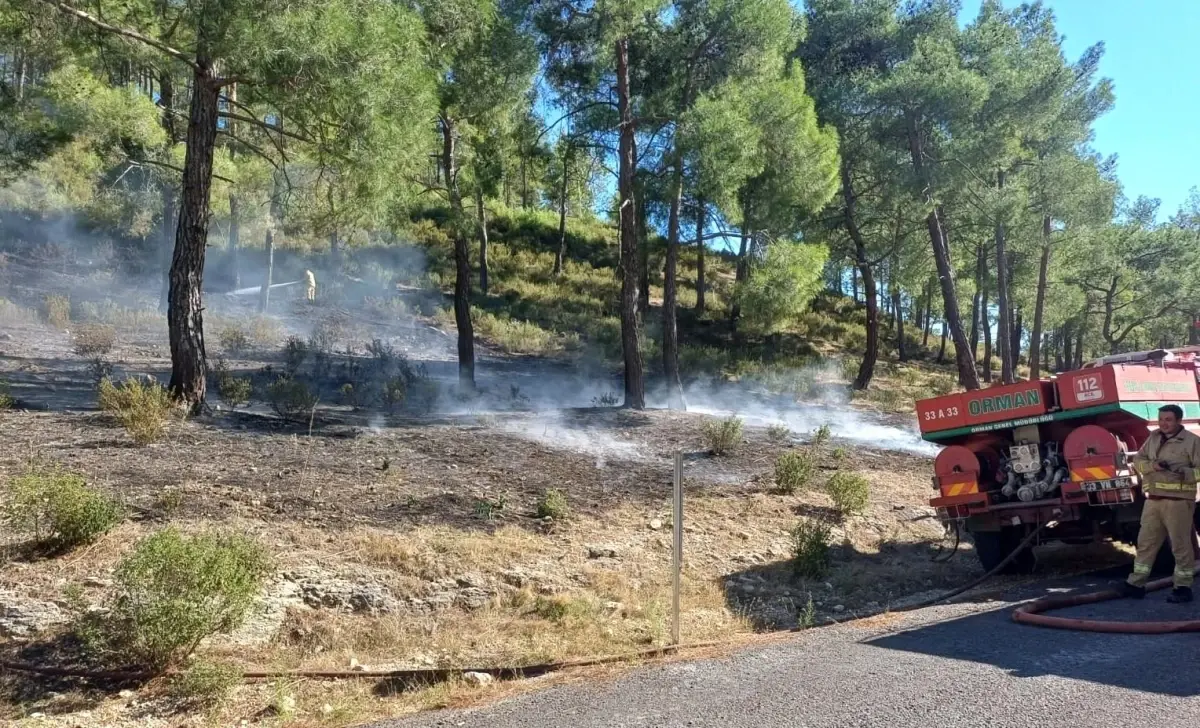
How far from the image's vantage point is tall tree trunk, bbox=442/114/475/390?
51.9 feet

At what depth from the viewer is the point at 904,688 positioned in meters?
5.01

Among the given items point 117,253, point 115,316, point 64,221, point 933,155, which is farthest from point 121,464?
point 64,221

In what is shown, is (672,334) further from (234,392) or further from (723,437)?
(234,392)

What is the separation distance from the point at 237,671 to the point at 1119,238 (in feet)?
128

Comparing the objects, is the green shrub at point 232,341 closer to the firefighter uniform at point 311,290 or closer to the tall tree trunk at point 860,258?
the firefighter uniform at point 311,290

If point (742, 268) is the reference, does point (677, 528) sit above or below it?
below

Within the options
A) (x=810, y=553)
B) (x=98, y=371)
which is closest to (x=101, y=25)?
(x=98, y=371)

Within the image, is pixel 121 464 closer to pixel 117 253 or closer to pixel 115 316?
pixel 115 316

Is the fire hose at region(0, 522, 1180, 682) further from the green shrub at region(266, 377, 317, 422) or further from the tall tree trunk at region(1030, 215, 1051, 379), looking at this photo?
the tall tree trunk at region(1030, 215, 1051, 379)

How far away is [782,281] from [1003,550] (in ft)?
41.4

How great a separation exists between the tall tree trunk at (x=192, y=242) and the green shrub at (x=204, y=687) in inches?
248

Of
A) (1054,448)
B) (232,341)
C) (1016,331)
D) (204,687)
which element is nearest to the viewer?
(204,687)

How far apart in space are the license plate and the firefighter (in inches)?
17.3

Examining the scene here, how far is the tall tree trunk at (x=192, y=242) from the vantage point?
421 inches
